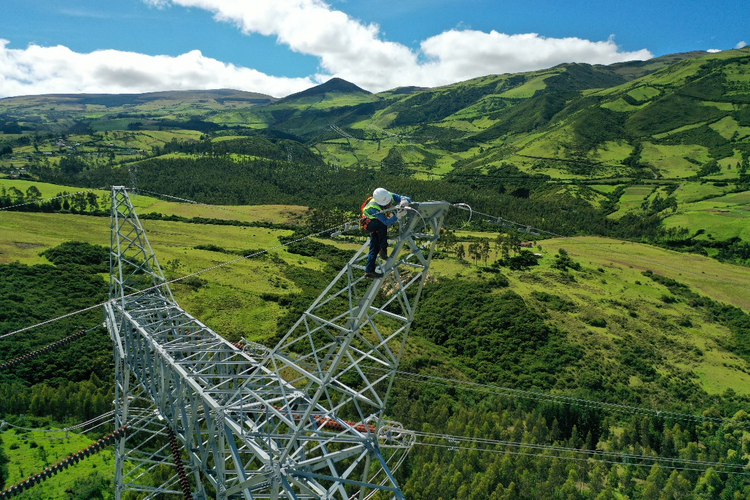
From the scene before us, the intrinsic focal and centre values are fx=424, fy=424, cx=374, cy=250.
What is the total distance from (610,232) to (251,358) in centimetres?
18112

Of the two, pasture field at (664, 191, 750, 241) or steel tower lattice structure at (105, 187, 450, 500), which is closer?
steel tower lattice structure at (105, 187, 450, 500)

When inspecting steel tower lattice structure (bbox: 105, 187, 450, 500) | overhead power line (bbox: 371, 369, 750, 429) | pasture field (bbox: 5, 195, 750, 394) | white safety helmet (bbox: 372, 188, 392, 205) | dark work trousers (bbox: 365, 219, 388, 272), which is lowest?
overhead power line (bbox: 371, 369, 750, 429)

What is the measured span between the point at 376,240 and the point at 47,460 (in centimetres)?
4465

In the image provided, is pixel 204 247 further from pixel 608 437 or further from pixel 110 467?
pixel 608 437

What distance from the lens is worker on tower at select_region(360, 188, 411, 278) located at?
14594 millimetres

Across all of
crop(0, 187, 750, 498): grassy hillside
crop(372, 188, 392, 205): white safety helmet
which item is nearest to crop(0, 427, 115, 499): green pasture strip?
crop(0, 187, 750, 498): grassy hillside

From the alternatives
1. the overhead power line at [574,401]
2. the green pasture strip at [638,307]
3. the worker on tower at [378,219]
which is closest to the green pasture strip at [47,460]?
Answer: the overhead power line at [574,401]

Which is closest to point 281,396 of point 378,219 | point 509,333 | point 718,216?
point 378,219

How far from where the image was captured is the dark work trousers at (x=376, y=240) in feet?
48.8

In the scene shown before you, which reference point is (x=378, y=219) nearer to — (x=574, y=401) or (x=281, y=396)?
(x=281, y=396)

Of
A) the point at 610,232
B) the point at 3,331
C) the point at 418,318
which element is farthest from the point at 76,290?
the point at 610,232

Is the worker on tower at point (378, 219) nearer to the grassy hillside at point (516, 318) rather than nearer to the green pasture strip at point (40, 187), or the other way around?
the grassy hillside at point (516, 318)

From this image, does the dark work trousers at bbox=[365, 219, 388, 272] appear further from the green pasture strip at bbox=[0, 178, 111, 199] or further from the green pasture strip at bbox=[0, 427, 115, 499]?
the green pasture strip at bbox=[0, 178, 111, 199]

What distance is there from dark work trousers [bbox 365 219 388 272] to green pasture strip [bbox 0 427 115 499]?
37.0m
